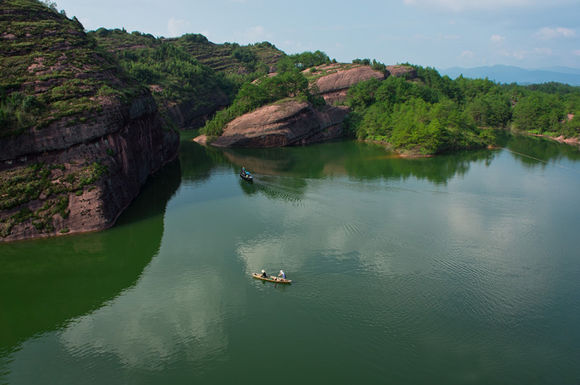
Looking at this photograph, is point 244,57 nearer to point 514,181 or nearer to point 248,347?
point 514,181

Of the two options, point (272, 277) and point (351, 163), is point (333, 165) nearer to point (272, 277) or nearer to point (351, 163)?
point (351, 163)

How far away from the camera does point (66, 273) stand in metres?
24.8

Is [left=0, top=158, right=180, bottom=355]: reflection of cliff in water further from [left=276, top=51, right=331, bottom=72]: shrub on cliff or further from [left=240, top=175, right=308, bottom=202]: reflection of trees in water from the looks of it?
[left=276, top=51, right=331, bottom=72]: shrub on cliff

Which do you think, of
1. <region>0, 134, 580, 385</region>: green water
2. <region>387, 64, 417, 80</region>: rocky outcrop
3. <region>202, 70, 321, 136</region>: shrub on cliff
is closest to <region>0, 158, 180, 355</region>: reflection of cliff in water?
<region>0, 134, 580, 385</region>: green water

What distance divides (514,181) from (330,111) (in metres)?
42.2

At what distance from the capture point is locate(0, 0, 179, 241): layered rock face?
28.3m

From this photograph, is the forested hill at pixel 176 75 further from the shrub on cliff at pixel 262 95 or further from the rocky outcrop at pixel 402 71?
the rocky outcrop at pixel 402 71

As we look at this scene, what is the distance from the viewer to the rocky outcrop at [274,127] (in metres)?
67.9

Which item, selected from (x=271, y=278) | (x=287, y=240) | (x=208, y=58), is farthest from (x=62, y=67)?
(x=208, y=58)

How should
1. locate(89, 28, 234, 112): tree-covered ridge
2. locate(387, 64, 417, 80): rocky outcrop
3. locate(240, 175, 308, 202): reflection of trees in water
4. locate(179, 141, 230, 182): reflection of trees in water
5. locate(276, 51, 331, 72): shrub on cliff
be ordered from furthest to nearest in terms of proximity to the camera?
1. locate(276, 51, 331, 72): shrub on cliff
2. locate(387, 64, 417, 80): rocky outcrop
3. locate(89, 28, 234, 112): tree-covered ridge
4. locate(179, 141, 230, 182): reflection of trees in water
5. locate(240, 175, 308, 202): reflection of trees in water

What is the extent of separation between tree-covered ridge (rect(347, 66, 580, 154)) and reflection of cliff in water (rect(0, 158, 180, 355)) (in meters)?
45.1

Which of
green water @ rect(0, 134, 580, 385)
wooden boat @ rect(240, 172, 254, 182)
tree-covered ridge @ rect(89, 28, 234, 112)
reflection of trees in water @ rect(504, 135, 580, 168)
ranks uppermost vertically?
tree-covered ridge @ rect(89, 28, 234, 112)

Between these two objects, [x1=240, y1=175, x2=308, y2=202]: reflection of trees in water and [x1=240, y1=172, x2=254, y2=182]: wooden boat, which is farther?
[x1=240, y1=172, x2=254, y2=182]: wooden boat

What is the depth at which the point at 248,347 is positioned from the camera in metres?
18.0
